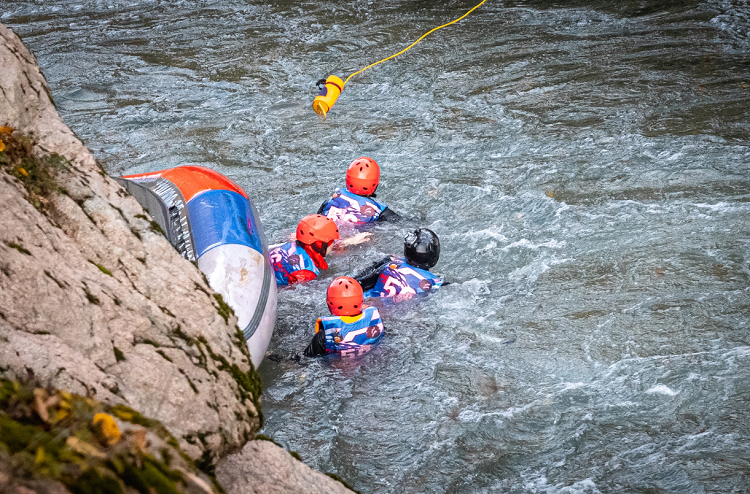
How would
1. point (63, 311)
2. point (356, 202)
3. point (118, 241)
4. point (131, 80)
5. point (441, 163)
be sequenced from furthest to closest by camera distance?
point (131, 80)
point (441, 163)
point (356, 202)
point (118, 241)
point (63, 311)

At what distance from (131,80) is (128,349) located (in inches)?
427

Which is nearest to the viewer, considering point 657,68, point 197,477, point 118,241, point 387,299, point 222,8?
point 197,477

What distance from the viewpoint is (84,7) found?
645 inches

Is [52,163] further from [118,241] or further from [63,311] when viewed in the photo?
[63,311]

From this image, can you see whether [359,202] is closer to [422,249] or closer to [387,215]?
[387,215]

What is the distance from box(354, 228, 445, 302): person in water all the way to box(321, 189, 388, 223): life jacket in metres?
1.10

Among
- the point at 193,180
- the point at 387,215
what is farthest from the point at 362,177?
the point at 193,180

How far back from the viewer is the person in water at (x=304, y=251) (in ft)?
19.1

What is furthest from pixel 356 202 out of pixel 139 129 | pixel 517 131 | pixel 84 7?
pixel 84 7

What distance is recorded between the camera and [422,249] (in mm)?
5672

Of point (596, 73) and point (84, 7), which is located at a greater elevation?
point (84, 7)

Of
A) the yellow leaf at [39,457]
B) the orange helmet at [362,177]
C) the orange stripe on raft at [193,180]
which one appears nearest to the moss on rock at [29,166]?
the yellow leaf at [39,457]

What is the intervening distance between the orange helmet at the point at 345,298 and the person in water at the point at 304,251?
1014 mm

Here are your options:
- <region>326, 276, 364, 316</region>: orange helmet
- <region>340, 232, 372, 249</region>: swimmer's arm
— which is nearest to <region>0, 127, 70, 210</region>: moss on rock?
<region>326, 276, 364, 316</region>: orange helmet
